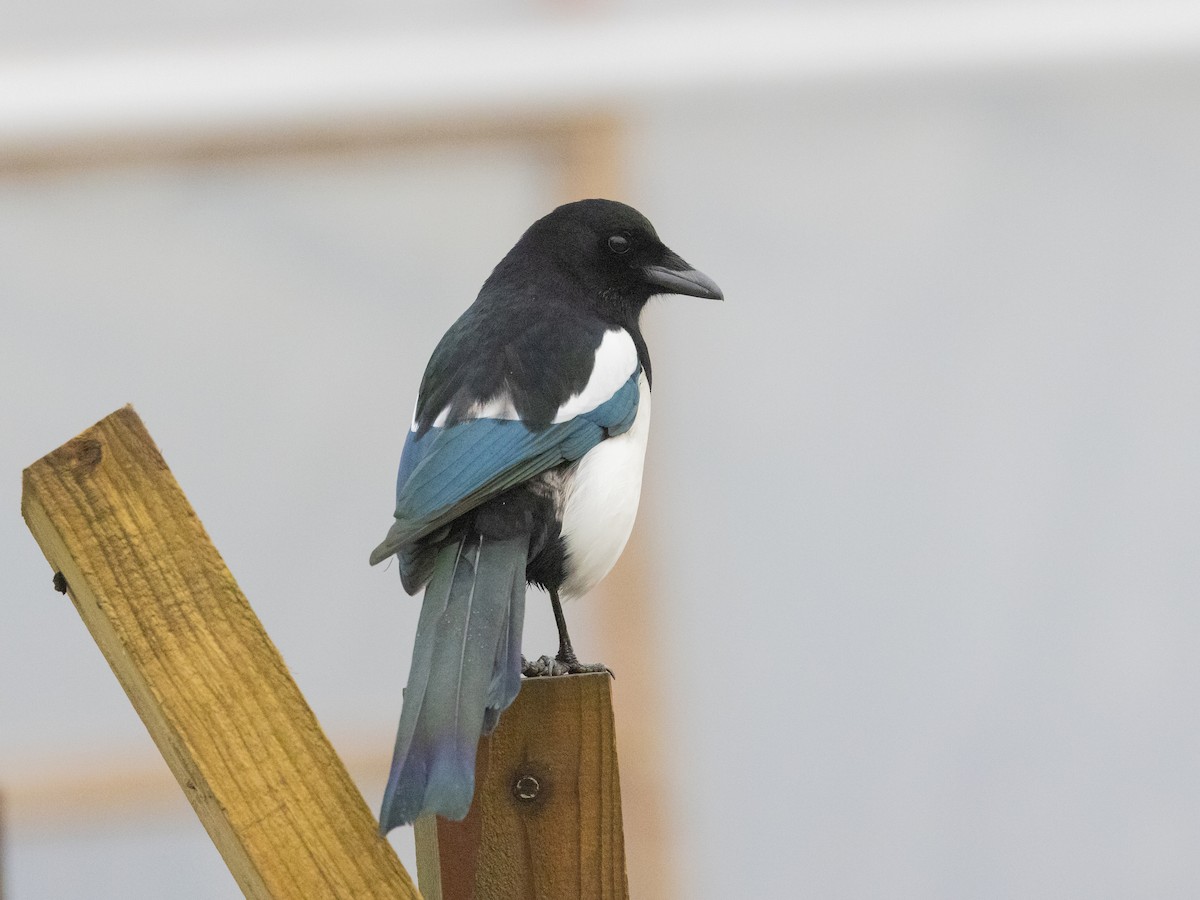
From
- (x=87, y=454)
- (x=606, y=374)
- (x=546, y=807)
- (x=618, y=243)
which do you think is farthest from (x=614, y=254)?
(x=87, y=454)

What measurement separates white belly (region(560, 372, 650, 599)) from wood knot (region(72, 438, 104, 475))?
47cm

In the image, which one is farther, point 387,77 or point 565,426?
point 387,77

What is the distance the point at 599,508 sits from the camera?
1275mm

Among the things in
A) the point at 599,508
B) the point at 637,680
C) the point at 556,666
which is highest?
the point at 599,508

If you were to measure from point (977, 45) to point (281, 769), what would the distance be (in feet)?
7.07

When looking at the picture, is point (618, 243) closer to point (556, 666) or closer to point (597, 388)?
point (597, 388)

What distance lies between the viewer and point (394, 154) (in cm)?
262

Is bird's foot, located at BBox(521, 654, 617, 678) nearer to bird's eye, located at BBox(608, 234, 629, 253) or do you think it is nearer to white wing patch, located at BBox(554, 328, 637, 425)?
white wing patch, located at BBox(554, 328, 637, 425)

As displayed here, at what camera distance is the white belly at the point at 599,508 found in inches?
49.9

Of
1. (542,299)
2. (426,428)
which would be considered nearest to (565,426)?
(426,428)

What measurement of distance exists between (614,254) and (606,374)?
263mm

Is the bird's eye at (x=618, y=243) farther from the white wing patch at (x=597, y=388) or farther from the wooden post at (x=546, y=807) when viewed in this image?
the wooden post at (x=546, y=807)

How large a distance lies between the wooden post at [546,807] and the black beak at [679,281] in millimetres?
586

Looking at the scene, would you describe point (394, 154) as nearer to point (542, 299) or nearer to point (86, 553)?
point (542, 299)
